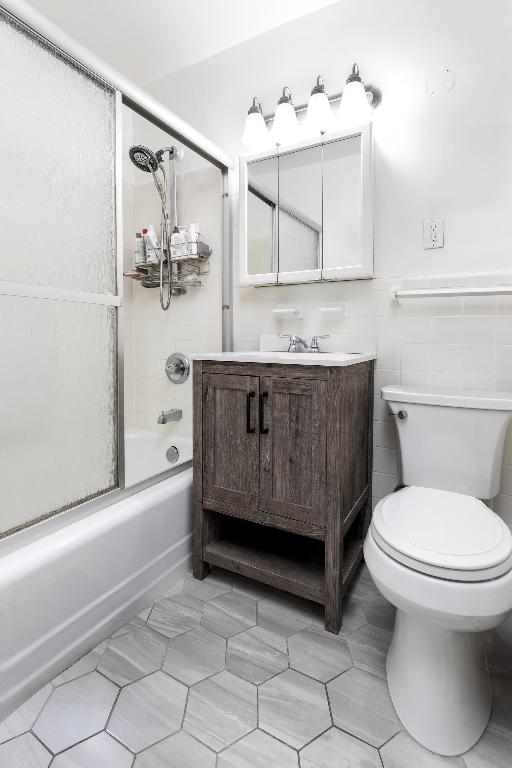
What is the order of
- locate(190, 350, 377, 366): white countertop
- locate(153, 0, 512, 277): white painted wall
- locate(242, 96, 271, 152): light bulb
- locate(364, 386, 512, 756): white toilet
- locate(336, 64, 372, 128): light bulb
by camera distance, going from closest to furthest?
locate(364, 386, 512, 756): white toilet < locate(190, 350, 377, 366): white countertop < locate(153, 0, 512, 277): white painted wall < locate(336, 64, 372, 128): light bulb < locate(242, 96, 271, 152): light bulb

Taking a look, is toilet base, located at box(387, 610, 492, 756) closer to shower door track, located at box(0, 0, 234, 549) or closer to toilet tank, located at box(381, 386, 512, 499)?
toilet tank, located at box(381, 386, 512, 499)

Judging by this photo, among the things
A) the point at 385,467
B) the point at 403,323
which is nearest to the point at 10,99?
the point at 403,323

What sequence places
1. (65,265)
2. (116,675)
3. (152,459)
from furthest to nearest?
1. (152,459)
2. (65,265)
3. (116,675)

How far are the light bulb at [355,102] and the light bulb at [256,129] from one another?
1.20ft

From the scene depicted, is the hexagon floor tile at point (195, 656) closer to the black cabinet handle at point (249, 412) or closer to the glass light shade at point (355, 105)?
the black cabinet handle at point (249, 412)

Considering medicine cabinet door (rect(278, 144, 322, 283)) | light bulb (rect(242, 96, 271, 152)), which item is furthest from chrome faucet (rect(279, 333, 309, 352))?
light bulb (rect(242, 96, 271, 152))

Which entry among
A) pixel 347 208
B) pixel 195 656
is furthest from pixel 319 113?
pixel 195 656

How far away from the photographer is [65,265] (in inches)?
47.4

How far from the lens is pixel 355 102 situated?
1.57 meters

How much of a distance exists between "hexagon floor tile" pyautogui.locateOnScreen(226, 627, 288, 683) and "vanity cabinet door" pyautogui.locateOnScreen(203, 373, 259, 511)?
15.3 inches

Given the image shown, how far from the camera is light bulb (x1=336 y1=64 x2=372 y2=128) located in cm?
157

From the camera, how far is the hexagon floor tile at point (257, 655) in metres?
1.10

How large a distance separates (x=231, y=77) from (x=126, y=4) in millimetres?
521

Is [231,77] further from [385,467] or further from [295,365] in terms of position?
[385,467]
